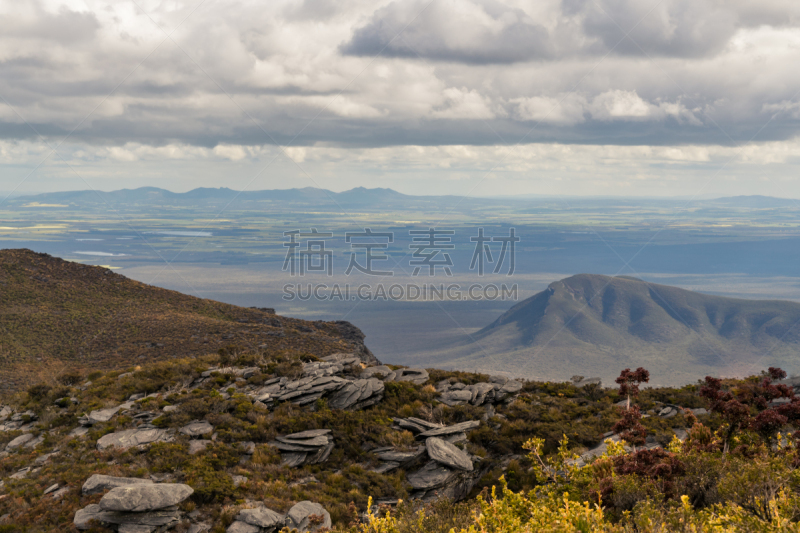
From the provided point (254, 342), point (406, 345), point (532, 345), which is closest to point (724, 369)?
point (532, 345)

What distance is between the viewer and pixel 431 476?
1373 cm

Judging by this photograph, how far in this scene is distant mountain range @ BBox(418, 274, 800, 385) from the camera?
150475 millimetres

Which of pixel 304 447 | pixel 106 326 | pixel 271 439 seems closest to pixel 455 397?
pixel 304 447

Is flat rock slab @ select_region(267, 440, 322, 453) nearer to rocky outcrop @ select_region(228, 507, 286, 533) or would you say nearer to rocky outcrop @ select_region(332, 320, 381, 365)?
rocky outcrop @ select_region(228, 507, 286, 533)

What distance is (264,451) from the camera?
1495 centimetres

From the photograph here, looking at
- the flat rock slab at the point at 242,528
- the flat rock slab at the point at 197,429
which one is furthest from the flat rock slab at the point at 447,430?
the flat rock slab at the point at 197,429

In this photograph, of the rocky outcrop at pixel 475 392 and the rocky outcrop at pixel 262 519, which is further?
the rocky outcrop at pixel 475 392

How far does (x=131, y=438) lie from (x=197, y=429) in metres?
2.08

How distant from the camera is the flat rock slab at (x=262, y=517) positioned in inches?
436

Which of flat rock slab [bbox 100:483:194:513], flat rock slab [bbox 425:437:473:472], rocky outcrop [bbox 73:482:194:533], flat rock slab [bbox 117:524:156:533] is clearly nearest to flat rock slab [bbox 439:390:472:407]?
flat rock slab [bbox 425:437:473:472]

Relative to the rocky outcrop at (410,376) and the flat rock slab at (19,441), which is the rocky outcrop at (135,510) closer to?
the flat rock slab at (19,441)

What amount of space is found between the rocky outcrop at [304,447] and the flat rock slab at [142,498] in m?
3.75

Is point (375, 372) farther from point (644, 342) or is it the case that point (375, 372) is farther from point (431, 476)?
point (644, 342)

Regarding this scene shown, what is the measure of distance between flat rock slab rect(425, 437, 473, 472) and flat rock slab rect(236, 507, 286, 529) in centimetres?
465
